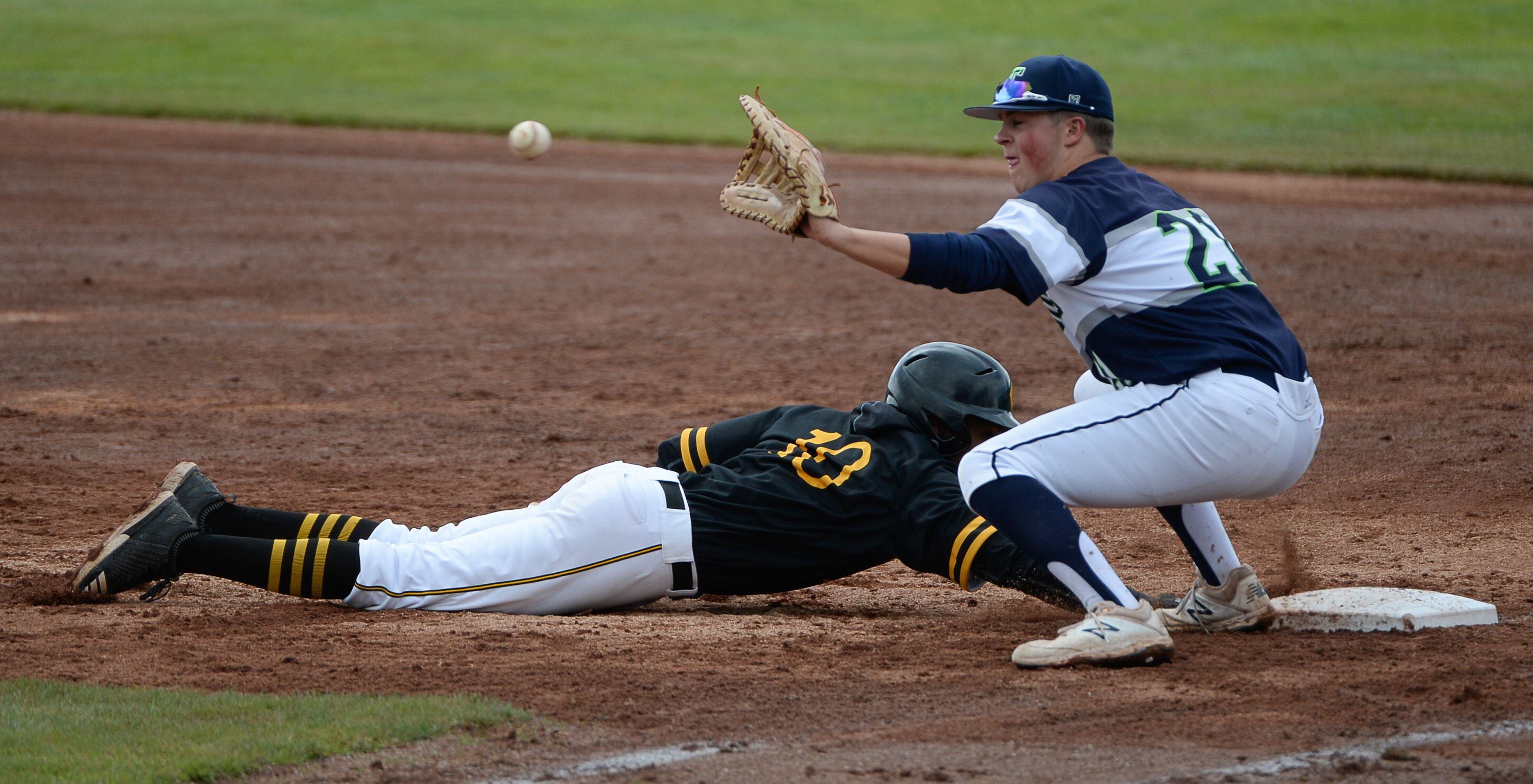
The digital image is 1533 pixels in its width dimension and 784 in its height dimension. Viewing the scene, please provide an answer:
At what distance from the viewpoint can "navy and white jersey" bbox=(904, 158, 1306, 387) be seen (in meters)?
3.46

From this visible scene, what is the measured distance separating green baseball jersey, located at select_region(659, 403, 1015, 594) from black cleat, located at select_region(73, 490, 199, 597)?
1.41m

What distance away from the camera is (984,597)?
4605 millimetres

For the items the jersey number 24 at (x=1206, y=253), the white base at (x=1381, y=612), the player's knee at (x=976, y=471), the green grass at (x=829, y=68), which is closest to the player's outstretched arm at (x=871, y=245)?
the player's knee at (x=976, y=471)

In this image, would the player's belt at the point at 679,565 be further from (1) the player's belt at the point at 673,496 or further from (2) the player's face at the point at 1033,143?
(2) the player's face at the point at 1033,143

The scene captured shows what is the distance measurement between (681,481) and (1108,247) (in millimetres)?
1385

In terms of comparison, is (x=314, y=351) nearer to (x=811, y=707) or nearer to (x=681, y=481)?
(x=681, y=481)

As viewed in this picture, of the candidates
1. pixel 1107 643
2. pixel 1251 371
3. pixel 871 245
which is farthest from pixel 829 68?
pixel 1107 643

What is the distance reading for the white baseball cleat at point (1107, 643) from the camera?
11.6 ft

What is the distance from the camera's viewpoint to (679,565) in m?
4.11

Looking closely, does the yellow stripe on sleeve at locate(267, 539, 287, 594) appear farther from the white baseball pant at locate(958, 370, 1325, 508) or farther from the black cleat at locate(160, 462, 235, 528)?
the white baseball pant at locate(958, 370, 1325, 508)

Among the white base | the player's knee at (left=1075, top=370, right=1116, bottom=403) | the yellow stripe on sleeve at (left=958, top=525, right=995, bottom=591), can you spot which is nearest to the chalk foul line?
the yellow stripe on sleeve at (left=958, top=525, right=995, bottom=591)

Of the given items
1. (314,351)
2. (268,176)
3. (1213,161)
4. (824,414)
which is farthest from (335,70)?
(824,414)

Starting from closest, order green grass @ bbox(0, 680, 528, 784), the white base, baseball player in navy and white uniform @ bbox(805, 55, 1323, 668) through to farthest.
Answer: green grass @ bbox(0, 680, 528, 784)
baseball player in navy and white uniform @ bbox(805, 55, 1323, 668)
the white base

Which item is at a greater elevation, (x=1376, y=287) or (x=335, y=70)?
(x=335, y=70)
